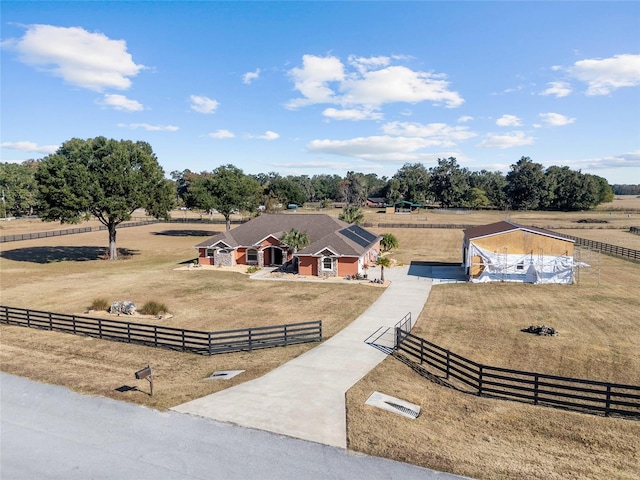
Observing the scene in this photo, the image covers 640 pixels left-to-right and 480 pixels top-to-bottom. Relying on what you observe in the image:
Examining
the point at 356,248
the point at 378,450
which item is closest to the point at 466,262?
the point at 356,248

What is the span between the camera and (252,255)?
2032 inches

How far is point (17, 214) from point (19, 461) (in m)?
139

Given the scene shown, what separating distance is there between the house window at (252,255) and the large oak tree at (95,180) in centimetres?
1752

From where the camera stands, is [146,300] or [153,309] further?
[146,300]

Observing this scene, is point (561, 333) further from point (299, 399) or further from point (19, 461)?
point (19, 461)

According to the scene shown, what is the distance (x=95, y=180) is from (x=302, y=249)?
2863 cm

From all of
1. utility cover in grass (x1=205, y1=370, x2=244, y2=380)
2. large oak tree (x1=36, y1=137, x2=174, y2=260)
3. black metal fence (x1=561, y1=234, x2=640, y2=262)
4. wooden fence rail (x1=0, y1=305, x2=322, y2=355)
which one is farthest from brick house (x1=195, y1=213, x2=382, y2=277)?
black metal fence (x1=561, y1=234, x2=640, y2=262)

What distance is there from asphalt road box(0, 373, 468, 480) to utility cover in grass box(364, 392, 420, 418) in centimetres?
307

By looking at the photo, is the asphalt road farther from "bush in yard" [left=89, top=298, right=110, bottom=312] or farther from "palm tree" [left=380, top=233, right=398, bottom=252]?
"palm tree" [left=380, top=233, right=398, bottom=252]

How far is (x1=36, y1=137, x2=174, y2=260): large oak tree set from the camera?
5394 cm

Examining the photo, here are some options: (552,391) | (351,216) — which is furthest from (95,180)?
(552,391)

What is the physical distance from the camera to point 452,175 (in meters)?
148

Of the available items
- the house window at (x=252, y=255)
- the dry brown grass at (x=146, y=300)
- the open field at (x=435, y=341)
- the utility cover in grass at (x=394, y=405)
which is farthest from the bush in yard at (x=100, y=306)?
the utility cover in grass at (x=394, y=405)

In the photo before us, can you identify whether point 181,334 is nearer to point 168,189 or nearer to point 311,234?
point 311,234
